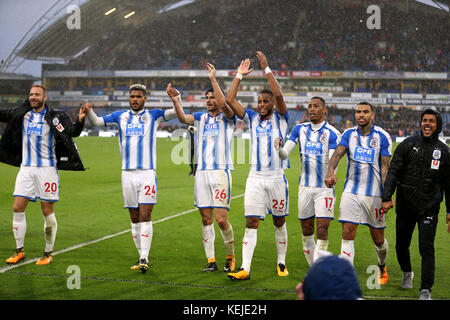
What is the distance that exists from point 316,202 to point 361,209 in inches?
21.4

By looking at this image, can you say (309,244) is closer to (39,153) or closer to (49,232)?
(49,232)

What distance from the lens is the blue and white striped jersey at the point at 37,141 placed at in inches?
297

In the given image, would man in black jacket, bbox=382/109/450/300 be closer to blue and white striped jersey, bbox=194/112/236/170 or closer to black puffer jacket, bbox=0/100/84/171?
blue and white striped jersey, bbox=194/112/236/170

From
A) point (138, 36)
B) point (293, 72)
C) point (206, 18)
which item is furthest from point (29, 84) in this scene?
point (293, 72)

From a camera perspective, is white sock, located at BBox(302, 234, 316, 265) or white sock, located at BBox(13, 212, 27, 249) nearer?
white sock, located at BBox(302, 234, 316, 265)

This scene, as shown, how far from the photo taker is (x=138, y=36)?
2285 inches

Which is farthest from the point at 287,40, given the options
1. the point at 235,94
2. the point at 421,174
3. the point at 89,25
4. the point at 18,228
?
the point at 421,174

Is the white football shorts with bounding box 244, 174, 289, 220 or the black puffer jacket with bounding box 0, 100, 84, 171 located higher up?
the black puffer jacket with bounding box 0, 100, 84, 171

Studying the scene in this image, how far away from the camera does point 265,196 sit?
6.94m

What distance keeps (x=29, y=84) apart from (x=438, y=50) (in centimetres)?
3902

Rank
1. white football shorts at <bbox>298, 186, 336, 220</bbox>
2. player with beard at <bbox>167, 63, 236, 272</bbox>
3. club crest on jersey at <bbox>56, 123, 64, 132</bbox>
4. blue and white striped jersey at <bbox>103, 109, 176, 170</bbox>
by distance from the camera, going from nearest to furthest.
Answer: white football shorts at <bbox>298, 186, 336, 220</bbox>
player with beard at <bbox>167, 63, 236, 272</bbox>
blue and white striped jersey at <bbox>103, 109, 176, 170</bbox>
club crest on jersey at <bbox>56, 123, 64, 132</bbox>

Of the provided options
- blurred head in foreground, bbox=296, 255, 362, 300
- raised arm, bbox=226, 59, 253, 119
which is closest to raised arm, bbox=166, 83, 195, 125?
raised arm, bbox=226, 59, 253, 119

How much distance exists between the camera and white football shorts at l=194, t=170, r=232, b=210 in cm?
720
